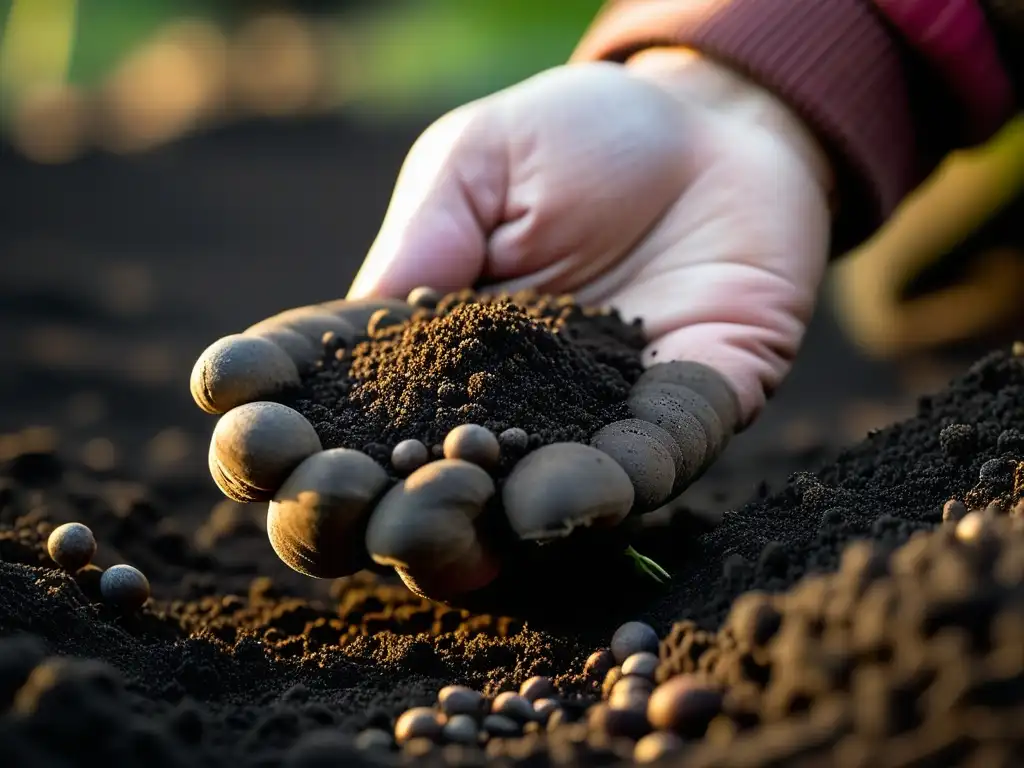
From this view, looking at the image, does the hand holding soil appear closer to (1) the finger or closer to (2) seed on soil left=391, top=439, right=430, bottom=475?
(2) seed on soil left=391, top=439, right=430, bottom=475

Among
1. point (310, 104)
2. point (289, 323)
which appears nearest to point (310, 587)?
point (289, 323)

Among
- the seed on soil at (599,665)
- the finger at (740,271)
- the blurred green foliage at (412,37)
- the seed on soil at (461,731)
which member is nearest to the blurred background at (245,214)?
the blurred green foliage at (412,37)

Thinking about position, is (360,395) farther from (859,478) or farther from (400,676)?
(859,478)

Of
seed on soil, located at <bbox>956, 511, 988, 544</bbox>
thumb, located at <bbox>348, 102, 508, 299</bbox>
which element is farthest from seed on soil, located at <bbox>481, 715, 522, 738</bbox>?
thumb, located at <bbox>348, 102, 508, 299</bbox>

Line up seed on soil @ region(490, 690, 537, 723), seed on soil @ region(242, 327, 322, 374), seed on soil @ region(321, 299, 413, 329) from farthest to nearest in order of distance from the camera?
1. seed on soil @ region(321, 299, 413, 329)
2. seed on soil @ region(242, 327, 322, 374)
3. seed on soil @ region(490, 690, 537, 723)

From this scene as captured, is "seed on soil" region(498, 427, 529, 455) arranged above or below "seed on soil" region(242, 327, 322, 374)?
below

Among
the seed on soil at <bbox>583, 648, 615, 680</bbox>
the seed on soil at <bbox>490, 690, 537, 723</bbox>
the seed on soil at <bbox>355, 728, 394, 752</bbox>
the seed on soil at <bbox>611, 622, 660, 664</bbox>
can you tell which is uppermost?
the seed on soil at <bbox>355, 728, 394, 752</bbox>

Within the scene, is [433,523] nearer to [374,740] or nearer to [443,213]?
[374,740]
